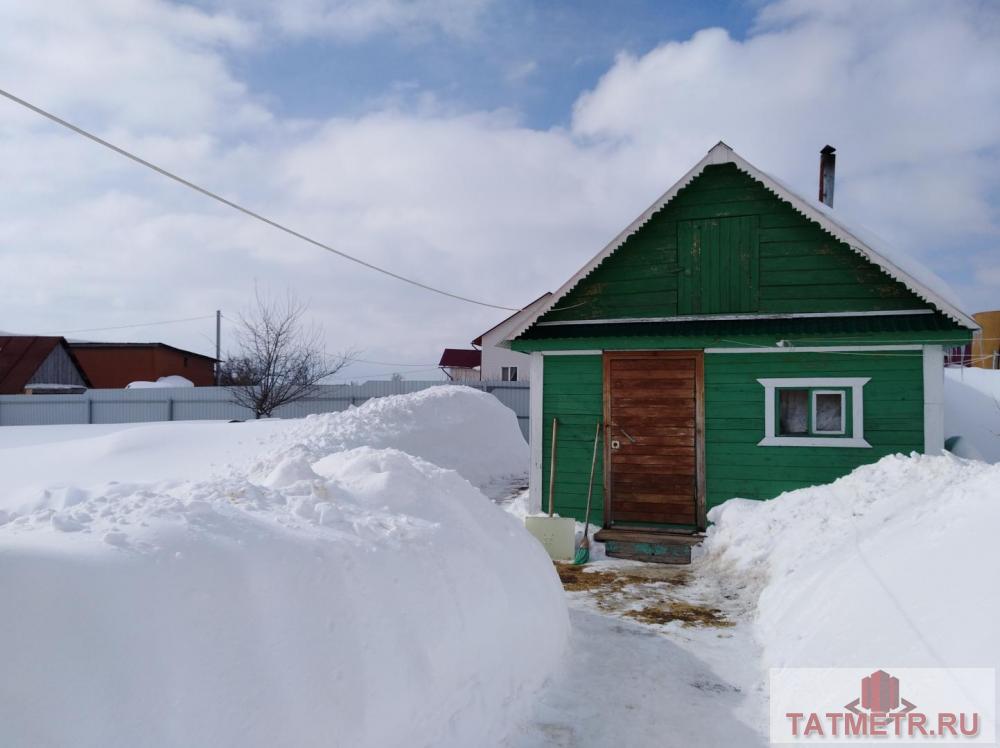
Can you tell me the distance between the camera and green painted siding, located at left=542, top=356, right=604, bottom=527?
32.1ft

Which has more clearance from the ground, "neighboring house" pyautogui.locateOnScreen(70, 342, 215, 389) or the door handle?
"neighboring house" pyautogui.locateOnScreen(70, 342, 215, 389)

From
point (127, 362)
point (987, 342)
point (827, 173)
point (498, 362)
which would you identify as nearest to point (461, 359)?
point (498, 362)

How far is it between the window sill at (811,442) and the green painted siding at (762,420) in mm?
56

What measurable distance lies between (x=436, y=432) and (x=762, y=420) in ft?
26.7

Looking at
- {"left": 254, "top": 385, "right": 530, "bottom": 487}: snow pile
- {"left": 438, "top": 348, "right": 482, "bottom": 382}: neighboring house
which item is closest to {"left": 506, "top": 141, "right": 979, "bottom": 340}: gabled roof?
{"left": 254, "top": 385, "right": 530, "bottom": 487}: snow pile

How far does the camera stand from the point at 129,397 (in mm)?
24500

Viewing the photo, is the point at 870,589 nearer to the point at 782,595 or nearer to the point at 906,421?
the point at 782,595

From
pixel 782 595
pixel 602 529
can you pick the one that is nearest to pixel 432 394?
pixel 602 529

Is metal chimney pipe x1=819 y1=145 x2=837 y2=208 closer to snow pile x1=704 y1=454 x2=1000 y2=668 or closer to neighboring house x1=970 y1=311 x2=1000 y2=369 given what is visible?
snow pile x1=704 y1=454 x2=1000 y2=668

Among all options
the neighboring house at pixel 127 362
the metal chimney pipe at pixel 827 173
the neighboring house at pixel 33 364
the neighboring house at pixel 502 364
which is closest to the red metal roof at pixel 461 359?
the neighboring house at pixel 502 364

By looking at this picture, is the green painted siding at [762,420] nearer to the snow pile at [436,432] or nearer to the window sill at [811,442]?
the window sill at [811,442]

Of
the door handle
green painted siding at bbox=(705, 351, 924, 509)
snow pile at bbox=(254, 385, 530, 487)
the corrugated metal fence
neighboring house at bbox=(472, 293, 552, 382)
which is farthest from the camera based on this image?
neighboring house at bbox=(472, 293, 552, 382)

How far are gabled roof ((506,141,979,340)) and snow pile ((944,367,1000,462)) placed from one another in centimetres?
358

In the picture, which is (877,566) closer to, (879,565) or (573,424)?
(879,565)
